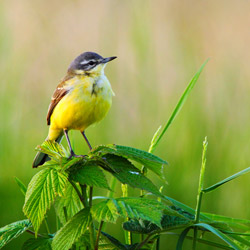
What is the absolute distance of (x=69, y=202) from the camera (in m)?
1.49

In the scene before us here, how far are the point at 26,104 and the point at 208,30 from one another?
4.70 ft

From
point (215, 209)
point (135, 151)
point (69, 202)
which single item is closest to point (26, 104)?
point (215, 209)

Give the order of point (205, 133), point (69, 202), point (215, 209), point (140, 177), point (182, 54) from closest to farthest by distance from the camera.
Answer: point (140, 177) → point (69, 202) → point (215, 209) → point (205, 133) → point (182, 54)

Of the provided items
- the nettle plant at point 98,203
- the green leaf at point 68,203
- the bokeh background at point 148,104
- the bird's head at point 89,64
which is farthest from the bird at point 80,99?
the nettle plant at point 98,203

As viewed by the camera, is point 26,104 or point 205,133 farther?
point 26,104

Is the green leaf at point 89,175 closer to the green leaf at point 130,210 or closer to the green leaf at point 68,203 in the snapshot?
the green leaf at point 130,210

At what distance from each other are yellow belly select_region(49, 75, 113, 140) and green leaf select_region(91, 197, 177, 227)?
126 centimetres

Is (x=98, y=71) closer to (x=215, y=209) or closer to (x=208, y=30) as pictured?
(x=215, y=209)

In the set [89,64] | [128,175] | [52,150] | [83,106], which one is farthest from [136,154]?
[89,64]

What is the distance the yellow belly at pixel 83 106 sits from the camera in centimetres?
248

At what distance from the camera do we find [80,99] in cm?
257

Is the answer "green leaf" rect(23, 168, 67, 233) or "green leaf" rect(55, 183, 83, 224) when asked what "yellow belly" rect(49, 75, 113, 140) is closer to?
"green leaf" rect(55, 183, 83, 224)

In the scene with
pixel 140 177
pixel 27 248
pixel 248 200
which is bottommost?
pixel 248 200

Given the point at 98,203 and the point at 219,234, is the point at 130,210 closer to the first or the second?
the point at 98,203
